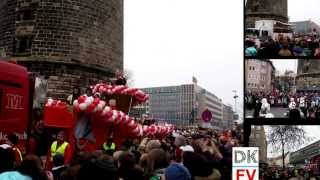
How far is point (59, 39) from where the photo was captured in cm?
2647

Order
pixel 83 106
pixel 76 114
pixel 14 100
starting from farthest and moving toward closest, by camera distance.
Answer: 1. pixel 76 114
2. pixel 83 106
3. pixel 14 100

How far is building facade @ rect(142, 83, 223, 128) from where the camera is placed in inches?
4004

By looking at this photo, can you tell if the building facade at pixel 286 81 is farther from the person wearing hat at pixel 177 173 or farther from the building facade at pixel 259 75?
the person wearing hat at pixel 177 173

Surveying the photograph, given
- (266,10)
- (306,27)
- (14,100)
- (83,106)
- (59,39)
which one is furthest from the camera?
(59,39)

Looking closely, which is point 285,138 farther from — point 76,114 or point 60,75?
point 60,75

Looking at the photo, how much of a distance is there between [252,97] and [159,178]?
2727 mm

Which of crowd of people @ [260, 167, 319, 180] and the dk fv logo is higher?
the dk fv logo

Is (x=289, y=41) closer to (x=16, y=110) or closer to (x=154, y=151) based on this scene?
(x=154, y=151)

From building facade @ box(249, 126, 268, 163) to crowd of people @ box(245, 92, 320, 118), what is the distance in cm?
24

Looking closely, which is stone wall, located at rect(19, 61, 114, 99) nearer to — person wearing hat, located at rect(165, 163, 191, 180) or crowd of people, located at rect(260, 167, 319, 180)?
crowd of people, located at rect(260, 167, 319, 180)

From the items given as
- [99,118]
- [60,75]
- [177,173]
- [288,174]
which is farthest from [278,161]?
[60,75]

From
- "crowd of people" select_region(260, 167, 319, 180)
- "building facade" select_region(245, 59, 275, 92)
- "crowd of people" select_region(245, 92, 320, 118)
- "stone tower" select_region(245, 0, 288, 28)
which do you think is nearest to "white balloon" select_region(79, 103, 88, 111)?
"stone tower" select_region(245, 0, 288, 28)

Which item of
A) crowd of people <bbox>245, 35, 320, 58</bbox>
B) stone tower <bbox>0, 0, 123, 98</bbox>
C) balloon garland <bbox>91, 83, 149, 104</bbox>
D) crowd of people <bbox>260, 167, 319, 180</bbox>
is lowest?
crowd of people <bbox>260, 167, 319, 180</bbox>

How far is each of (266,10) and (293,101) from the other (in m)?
13.7
